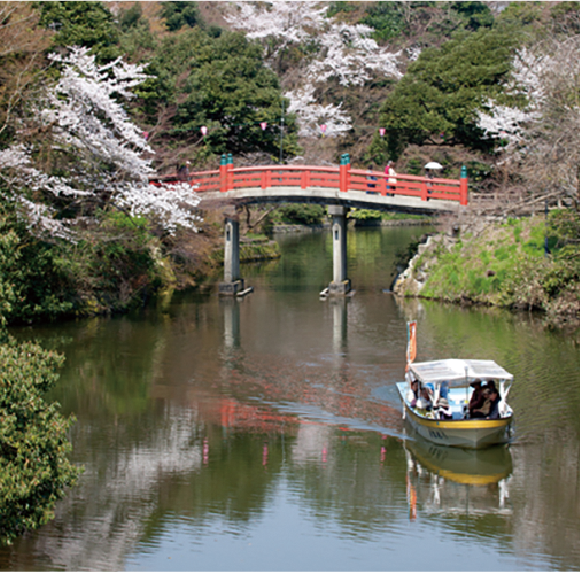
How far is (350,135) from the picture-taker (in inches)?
2901

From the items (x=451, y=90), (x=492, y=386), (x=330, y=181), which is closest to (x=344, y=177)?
(x=330, y=181)

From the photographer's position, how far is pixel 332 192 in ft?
114

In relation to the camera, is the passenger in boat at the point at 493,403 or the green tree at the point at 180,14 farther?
the green tree at the point at 180,14

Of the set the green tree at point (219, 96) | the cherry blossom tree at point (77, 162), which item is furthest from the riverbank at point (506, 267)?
the green tree at point (219, 96)

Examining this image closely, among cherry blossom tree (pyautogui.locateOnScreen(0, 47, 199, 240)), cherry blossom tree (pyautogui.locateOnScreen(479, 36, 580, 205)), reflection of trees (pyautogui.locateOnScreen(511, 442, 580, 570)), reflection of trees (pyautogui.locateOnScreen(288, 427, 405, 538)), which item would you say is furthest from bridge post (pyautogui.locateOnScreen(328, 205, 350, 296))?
reflection of trees (pyautogui.locateOnScreen(511, 442, 580, 570))

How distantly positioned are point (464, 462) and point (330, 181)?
2082 cm

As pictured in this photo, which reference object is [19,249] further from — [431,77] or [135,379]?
[431,77]

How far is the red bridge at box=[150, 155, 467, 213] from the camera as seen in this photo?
34.3 metres

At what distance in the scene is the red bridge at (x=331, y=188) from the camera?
34281 millimetres

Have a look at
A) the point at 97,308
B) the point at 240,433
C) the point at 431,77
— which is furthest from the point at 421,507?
the point at 431,77

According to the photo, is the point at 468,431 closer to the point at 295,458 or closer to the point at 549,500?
the point at 549,500

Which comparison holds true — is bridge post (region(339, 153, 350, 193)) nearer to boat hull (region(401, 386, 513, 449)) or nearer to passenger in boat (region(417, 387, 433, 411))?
passenger in boat (region(417, 387, 433, 411))

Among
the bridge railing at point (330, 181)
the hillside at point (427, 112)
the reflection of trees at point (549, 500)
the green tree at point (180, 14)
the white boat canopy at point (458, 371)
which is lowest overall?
the reflection of trees at point (549, 500)

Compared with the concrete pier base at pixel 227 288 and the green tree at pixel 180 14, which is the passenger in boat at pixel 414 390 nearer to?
the concrete pier base at pixel 227 288
